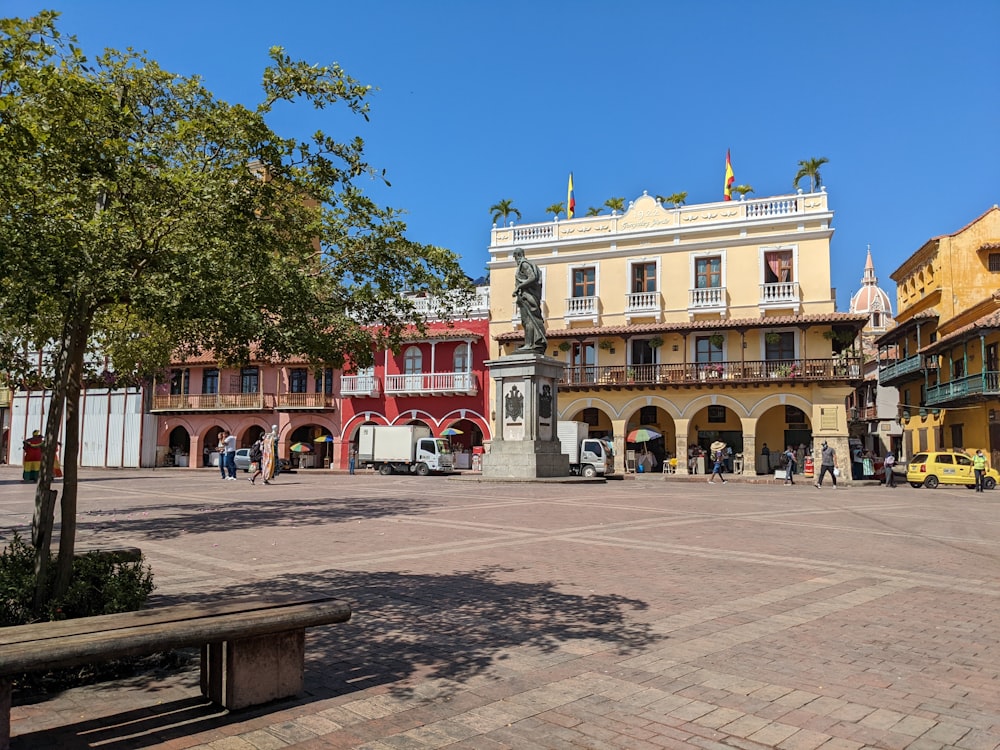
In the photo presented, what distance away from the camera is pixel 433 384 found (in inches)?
1690

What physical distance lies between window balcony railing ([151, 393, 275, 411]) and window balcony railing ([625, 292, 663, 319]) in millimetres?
20790

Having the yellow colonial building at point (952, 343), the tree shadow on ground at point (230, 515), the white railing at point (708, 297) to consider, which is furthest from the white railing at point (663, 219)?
the tree shadow on ground at point (230, 515)

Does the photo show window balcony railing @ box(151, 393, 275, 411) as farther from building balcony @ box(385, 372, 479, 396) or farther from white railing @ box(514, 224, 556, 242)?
white railing @ box(514, 224, 556, 242)

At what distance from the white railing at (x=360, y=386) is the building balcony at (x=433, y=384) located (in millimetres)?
766

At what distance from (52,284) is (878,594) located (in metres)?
6.99

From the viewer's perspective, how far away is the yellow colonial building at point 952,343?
3528cm

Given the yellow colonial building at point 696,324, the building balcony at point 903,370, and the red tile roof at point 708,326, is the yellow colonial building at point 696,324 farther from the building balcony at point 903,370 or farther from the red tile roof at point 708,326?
the building balcony at point 903,370

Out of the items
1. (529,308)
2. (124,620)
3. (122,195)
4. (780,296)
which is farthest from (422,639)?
(780,296)

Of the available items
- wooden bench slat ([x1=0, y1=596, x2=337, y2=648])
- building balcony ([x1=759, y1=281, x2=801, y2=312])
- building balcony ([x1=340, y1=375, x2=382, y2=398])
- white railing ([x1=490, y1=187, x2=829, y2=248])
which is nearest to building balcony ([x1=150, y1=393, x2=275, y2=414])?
building balcony ([x1=340, y1=375, x2=382, y2=398])

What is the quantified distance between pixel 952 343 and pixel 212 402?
38.9 meters

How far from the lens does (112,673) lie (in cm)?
476

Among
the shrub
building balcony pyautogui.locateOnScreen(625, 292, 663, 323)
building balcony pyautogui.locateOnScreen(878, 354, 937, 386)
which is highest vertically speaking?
building balcony pyautogui.locateOnScreen(625, 292, 663, 323)

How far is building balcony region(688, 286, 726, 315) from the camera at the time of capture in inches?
1521

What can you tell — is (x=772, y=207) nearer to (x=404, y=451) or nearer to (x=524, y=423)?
(x=524, y=423)
